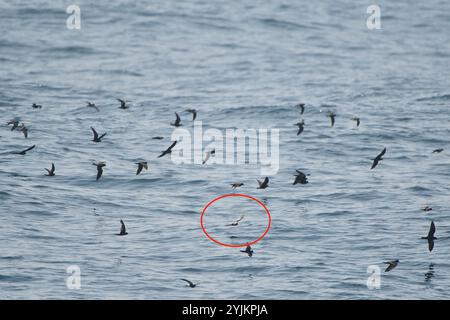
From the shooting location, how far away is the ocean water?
2966 cm

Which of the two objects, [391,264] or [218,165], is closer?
[391,264]

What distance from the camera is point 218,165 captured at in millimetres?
41125

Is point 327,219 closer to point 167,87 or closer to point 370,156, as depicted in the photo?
point 370,156

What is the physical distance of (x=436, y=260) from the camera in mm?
31078

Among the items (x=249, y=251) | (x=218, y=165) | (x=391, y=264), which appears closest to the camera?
(x=391, y=264)

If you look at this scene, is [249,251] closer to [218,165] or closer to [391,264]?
[391,264]

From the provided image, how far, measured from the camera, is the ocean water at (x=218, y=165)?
97.3 ft

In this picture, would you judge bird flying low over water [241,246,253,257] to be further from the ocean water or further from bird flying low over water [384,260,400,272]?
bird flying low over water [384,260,400,272]

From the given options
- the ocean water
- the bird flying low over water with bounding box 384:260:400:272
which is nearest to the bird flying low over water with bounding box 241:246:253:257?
the ocean water

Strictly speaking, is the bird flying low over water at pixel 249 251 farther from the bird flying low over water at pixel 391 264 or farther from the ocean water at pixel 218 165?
the bird flying low over water at pixel 391 264

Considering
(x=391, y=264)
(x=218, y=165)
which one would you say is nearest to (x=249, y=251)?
(x=391, y=264)

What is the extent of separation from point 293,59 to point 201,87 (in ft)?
35.1

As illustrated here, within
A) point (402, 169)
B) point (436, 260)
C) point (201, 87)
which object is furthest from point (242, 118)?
point (436, 260)

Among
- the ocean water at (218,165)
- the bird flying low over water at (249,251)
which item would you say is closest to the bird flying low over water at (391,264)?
the ocean water at (218,165)
